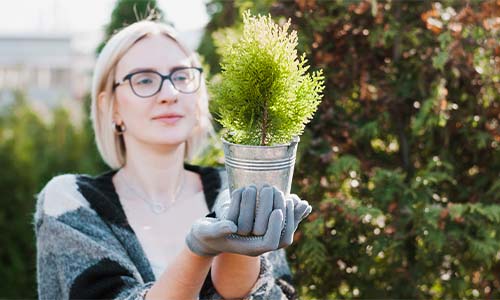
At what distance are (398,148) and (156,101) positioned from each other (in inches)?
44.7

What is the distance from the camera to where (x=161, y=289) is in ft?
6.21

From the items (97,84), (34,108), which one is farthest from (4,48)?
(97,84)

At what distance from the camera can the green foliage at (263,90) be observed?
1579 mm

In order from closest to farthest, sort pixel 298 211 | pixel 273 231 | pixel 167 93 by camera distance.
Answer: pixel 273 231, pixel 298 211, pixel 167 93

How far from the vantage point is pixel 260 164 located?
5.03 ft

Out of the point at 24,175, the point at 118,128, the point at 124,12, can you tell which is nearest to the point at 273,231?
the point at 118,128

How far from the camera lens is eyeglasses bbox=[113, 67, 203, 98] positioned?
7.82ft

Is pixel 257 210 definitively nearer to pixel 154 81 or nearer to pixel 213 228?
pixel 213 228

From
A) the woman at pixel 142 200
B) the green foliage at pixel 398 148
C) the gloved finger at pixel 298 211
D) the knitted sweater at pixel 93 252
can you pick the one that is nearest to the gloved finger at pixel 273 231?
the gloved finger at pixel 298 211

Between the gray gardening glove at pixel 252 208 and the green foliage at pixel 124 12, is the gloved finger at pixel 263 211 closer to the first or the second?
the gray gardening glove at pixel 252 208

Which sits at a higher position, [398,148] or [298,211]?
[298,211]

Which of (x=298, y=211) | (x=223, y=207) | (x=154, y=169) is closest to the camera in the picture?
(x=298, y=211)

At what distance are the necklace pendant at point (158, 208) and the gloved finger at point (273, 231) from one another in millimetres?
1087

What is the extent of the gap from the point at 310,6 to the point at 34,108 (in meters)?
5.40
